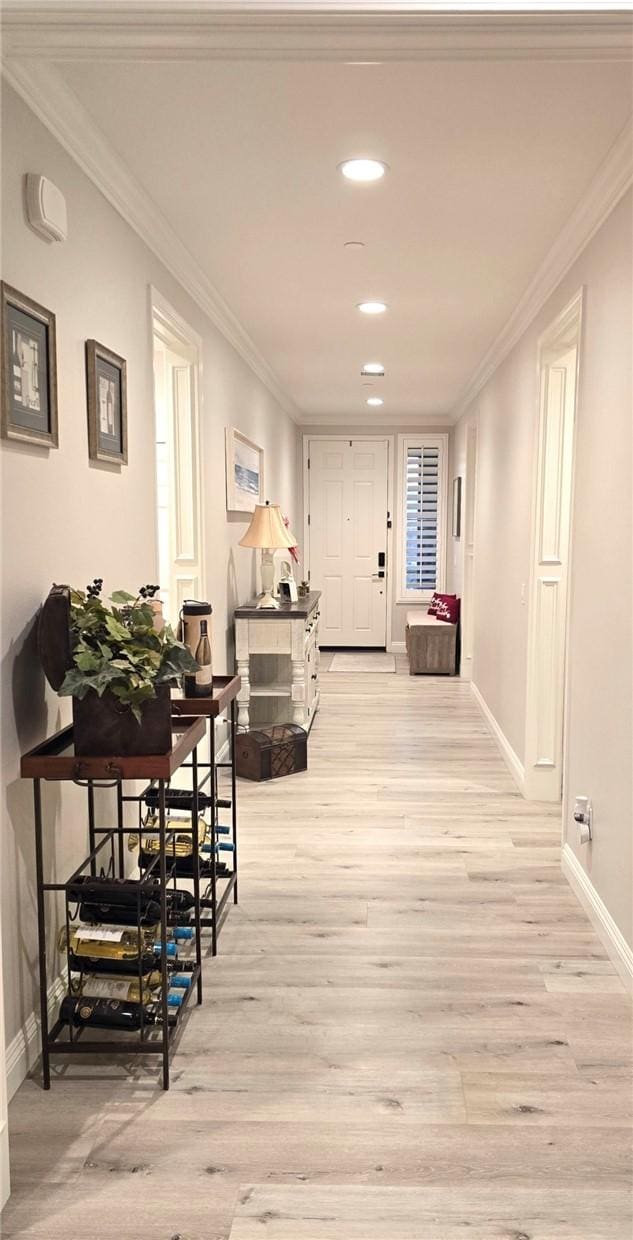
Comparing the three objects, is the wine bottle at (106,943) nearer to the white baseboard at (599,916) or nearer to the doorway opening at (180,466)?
the white baseboard at (599,916)

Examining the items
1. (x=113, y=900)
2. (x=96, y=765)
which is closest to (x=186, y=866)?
(x=113, y=900)

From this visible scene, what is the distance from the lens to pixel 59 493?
90.4 inches

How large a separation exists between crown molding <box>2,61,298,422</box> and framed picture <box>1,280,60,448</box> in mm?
503

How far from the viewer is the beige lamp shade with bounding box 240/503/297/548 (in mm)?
5008

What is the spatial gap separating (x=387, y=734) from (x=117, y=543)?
3.28 metres

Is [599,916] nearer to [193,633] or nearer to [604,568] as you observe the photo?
[604,568]

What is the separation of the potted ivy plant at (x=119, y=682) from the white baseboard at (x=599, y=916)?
5.15 feet

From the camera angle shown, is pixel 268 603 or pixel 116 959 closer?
pixel 116 959

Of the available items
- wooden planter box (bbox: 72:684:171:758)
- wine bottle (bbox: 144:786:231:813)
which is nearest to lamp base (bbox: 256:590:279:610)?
wine bottle (bbox: 144:786:231:813)

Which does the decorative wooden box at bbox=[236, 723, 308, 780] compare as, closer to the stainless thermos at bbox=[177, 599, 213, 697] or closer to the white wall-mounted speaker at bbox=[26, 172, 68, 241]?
the stainless thermos at bbox=[177, 599, 213, 697]

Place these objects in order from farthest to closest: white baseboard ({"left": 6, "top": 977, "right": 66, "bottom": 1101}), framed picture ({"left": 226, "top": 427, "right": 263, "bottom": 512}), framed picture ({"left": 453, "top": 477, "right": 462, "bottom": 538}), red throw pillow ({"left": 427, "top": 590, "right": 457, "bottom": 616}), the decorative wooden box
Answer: red throw pillow ({"left": 427, "top": 590, "right": 457, "bottom": 616}) < framed picture ({"left": 453, "top": 477, "right": 462, "bottom": 538}) < framed picture ({"left": 226, "top": 427, "right": 263, "bottom": 512}) < the decorative wooden box < white baseboard ({"left": 6, "top": 977, "right": 66, "bottom": 1101})

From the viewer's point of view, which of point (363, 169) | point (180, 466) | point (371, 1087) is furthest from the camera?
point (180, 466)

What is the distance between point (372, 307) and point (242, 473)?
135 cm

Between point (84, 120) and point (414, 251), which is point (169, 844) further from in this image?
point (414, 251)
